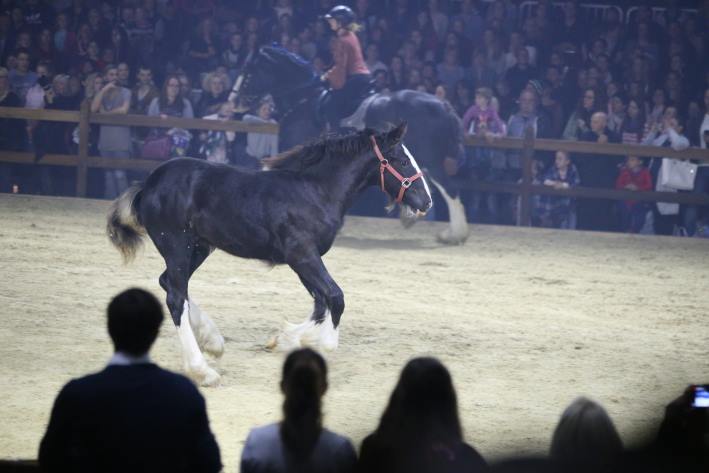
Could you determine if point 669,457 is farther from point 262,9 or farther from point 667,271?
point 262,9

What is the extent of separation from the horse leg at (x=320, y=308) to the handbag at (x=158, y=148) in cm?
876

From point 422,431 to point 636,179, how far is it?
Result: 1331cm

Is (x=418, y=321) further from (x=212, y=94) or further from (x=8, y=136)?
(x=8, y=136)

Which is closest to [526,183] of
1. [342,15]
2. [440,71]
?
[440,71]

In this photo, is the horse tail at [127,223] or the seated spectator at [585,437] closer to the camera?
the seated spectator at [585,437]

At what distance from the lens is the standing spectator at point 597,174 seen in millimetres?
16438

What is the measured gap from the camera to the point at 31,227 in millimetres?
13961

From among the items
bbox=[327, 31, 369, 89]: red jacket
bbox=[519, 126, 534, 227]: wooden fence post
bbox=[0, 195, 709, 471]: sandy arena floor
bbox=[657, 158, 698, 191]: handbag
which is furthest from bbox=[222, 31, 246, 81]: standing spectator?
bbox=[657, 158, 698, 191]: handbag

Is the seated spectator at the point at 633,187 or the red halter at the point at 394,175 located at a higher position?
the red halter at the point at 394,175

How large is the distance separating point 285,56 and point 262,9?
10.1ft

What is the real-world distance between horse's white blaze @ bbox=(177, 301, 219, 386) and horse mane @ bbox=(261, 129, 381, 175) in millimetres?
1501

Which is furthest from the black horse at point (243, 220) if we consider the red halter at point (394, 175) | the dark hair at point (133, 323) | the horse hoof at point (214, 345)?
the dark hair at point (133, 323)

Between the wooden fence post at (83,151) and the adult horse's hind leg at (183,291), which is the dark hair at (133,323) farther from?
the wooden fence post at (83,151)

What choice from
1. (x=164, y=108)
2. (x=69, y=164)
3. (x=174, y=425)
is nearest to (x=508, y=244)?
(x=164, y=108)
